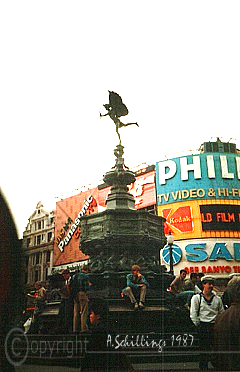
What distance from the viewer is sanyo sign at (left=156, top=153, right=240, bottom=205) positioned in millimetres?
15359

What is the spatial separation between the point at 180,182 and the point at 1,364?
15.5 m

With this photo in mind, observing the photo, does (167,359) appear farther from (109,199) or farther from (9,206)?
(109,199)

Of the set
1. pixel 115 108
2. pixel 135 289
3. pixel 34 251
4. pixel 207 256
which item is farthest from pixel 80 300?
pixel 207 256

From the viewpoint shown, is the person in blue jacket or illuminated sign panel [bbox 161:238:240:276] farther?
illuminated sign panel [bbox 161:238:240:276]

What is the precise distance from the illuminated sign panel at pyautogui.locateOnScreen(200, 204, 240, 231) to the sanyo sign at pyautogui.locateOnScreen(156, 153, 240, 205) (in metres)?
0.44

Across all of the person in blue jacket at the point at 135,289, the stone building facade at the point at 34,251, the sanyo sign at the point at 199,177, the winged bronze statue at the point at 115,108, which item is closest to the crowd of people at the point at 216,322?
the person in blue jacket at the point at 135,289

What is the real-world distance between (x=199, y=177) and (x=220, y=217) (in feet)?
6.21

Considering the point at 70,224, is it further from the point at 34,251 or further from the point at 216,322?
the point at 216,322

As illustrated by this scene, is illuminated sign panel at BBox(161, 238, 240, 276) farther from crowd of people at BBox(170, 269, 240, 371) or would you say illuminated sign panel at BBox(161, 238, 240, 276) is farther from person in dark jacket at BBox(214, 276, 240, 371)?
person in dark jacket at BBox(214, 276, 240, 371)

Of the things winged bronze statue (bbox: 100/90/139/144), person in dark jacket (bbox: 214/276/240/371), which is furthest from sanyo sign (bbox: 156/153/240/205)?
person in dark jacket (bbox: 214/276/240/371)

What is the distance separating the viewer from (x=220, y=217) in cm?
1566

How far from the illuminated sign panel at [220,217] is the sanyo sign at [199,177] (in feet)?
1.45

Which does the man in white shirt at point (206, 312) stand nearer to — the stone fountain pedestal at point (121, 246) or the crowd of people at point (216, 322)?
the crowd of people at point (216, 322)

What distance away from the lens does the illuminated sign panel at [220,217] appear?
15.5 meters
